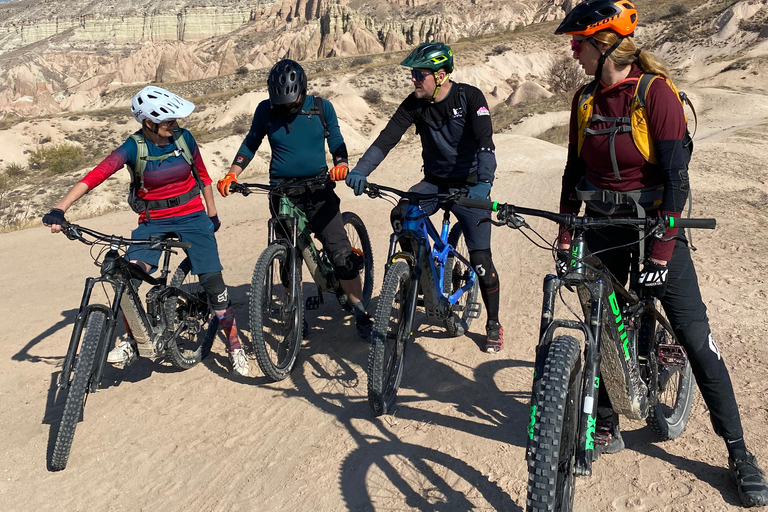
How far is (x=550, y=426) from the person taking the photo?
2.47 metres

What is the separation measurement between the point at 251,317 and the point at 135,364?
6.07ft

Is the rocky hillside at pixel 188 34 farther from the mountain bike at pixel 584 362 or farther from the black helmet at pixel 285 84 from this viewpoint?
the mountain bike at pixel 584 362

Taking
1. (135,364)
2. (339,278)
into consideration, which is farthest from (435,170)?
(135,364)

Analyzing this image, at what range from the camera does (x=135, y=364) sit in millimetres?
5801

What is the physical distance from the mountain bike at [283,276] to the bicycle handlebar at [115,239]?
651 millimetres

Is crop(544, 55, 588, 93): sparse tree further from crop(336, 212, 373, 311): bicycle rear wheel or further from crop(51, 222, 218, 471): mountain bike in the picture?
crop(51, 222, 218, 471): mountain bike

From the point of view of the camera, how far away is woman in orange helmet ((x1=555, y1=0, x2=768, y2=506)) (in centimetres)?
297

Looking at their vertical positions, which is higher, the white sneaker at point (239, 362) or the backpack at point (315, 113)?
the backpack at point (315, 113)

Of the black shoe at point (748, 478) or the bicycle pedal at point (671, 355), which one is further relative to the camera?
the bicycle pedal at point (671, 355)

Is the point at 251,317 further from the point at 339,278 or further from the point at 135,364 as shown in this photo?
the point at 135,364

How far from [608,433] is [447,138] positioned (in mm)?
2585

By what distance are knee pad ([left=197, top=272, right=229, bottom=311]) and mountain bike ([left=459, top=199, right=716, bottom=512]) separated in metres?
2.91

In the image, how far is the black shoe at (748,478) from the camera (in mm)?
3117

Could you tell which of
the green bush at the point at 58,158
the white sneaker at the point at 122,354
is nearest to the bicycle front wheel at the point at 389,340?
the white sneaker at the point at 122,354
